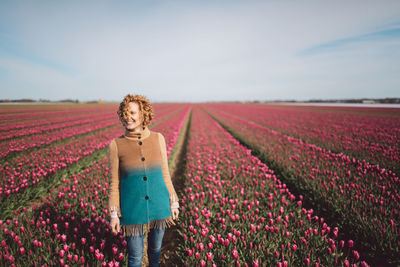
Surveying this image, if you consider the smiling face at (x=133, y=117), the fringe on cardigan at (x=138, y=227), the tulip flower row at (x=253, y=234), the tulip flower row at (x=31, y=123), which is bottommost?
the tulip flower row at (x=253, y=234)

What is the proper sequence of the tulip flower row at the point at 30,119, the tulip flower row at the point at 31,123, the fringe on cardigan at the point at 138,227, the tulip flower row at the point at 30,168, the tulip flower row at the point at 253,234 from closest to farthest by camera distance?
1. the fringe on cardigan at the point at 138,227
2. the tulip flower row at the point at 253,234
3. the tulip flower row at the point at 30,168
4. the tulip flower row at the point at 31,123
5. the tulip flower row at the point at 30,119

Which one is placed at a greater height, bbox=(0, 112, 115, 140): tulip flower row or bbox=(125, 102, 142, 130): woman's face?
bbox=(125, 102, 142, 130): woman's face

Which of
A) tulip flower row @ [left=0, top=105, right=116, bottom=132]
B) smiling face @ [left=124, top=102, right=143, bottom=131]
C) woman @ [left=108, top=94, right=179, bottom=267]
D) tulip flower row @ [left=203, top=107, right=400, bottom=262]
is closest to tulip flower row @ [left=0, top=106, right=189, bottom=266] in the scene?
woman @ [left=108, top=94, right=179, bottom=267]

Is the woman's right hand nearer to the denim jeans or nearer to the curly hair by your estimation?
the denim jeans

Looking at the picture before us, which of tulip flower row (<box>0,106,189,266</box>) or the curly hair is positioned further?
tulip flower row (<box>0,106,189,266</box>)

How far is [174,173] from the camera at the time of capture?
7273 mm

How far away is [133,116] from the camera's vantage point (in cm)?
187

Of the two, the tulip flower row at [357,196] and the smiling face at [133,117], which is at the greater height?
the smiling face at [133,117]

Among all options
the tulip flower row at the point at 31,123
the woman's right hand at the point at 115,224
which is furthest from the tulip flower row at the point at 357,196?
the tulip flower row at the point at 31,123

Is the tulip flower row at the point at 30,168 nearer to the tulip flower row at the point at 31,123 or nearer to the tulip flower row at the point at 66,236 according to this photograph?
the tulip flower row at the point at 66,236

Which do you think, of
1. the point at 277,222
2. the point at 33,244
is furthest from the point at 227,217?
the point at 33,244

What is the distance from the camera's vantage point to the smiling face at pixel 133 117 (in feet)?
6.06

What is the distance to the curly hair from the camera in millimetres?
1841

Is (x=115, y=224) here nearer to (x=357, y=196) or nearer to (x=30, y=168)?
(x=357, y=196)
